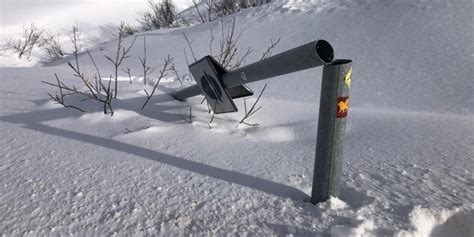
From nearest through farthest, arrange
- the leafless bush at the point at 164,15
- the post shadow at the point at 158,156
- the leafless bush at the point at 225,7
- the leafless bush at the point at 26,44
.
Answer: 1. the post shadow at the point at 158,156
2. the leafless bush at the point at 26,44
3. the leafless bush at the point at 225,7
4. the leafless bush at the point at 164,15

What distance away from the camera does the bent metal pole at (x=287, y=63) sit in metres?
1.12

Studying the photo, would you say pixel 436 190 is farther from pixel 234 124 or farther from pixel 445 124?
pixel 234 124

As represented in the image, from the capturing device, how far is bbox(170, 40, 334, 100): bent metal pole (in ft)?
3.67

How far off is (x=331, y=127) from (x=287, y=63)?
0.77 ft

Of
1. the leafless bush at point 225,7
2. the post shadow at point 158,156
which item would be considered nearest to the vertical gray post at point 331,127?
the post shadow at point 158,156

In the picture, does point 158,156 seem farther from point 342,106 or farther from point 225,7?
point 225,7

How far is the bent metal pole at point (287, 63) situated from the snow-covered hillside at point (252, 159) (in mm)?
339

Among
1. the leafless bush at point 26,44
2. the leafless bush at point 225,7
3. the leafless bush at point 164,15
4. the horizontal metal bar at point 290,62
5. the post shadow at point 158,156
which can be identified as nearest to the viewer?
the horizontal metal bar at point 290,62

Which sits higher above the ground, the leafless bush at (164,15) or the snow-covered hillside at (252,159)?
the leafless bush at (164,15)

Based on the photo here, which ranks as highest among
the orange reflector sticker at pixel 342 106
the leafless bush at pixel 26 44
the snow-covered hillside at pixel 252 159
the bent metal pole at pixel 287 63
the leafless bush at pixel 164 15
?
the leafless bush at pixel 164 15

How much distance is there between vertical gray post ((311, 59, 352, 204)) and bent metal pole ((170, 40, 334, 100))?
40 mm

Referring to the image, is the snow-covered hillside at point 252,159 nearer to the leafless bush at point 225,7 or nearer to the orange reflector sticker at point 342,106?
the orange reflector sticker at point 342,106

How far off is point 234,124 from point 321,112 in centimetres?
93

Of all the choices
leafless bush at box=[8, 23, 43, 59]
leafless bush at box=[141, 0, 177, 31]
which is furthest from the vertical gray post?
leafless bush at box=[141, 0, 177, 31]
